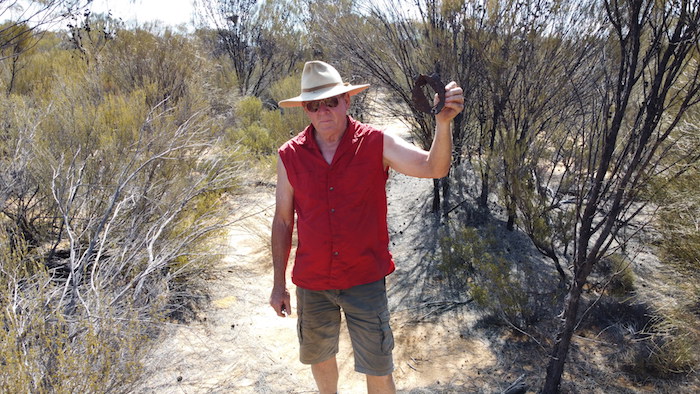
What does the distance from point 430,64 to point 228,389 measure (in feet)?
15.2

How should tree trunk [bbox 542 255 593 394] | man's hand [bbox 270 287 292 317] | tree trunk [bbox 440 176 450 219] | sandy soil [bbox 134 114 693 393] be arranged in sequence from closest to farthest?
1. man's hand [bbox 270 287 292 317]
2. tree trunk [bbox 542 255 593 394]
3. sandy soil [bbox 134 114 693 393]
4. tree trunk [bbox 440 176 450 219]

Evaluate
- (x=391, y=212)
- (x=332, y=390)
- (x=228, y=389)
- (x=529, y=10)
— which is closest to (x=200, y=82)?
(x=391, y=212)

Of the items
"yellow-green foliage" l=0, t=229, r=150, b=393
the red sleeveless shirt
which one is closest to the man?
the red sleeveless shirt

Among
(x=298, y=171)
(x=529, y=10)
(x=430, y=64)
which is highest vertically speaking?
(x=529, y=10)

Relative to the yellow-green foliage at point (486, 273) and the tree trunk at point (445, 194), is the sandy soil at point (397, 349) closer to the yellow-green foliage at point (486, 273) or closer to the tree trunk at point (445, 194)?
the yellow-green foliage at point (486, 273)

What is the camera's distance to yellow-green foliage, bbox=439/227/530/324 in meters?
4.10

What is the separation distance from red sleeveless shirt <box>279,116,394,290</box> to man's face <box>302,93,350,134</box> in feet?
0.21

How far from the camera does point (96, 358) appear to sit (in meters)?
2.37

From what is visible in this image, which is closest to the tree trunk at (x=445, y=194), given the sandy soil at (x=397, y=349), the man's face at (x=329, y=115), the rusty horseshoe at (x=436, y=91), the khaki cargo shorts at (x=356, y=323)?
the sandy soil at (x=397, y=349)

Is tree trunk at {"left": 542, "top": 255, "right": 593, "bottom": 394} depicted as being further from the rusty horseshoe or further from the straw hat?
the straw hat

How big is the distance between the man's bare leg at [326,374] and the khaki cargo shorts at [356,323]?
0.09 meters

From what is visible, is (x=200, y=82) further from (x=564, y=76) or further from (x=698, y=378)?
(x=698, y=378)

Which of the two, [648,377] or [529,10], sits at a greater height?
[529,10]

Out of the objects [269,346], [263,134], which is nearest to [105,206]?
[269,346]
